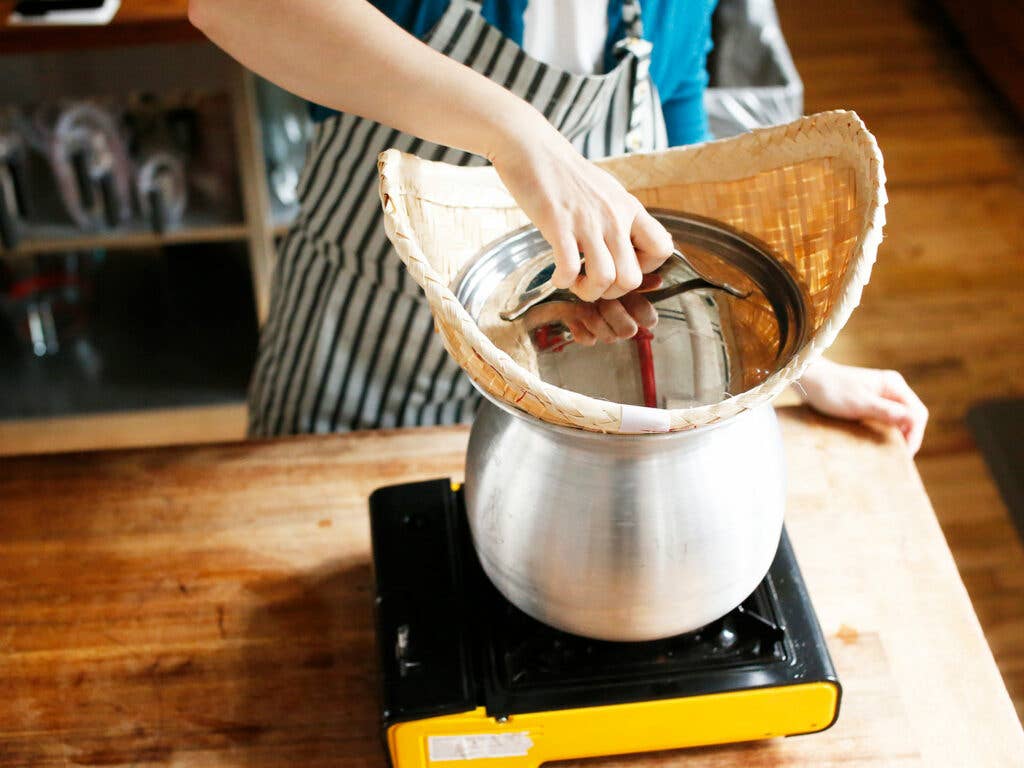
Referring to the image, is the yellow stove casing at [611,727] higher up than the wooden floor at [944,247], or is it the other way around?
the yellow stove casing at [611,727]

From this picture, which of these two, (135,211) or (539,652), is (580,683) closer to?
(539,652)

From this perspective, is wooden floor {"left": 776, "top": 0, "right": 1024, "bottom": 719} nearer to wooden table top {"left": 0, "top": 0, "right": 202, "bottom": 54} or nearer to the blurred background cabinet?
the blurred background cabinet

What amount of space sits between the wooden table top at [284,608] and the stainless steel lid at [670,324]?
12.6 inches

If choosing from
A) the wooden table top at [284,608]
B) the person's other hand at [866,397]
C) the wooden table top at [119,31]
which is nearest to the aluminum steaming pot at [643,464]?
the wooden table top at [284,608]

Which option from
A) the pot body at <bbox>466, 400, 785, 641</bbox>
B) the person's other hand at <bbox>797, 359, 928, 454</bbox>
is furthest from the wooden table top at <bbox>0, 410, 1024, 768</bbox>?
the pot body at <bbox>466, 400, 785, 641</bbox>

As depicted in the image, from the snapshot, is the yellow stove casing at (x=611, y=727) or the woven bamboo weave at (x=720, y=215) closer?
the woven bamboo weave at (x=720, y=215)

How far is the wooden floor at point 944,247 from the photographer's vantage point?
2.25 meters

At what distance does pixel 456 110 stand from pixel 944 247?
8.38 ft

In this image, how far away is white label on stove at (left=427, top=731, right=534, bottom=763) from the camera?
808mm

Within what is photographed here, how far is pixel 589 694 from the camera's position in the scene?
81cm

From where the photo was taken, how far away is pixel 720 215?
0.90 m

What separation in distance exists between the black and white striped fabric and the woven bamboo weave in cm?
31

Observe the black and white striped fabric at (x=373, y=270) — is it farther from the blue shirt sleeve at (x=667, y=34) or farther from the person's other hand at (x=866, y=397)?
the person's other hand at (x=866, y=397)

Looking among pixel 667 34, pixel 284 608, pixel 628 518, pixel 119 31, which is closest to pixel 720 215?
pixel 628 518
